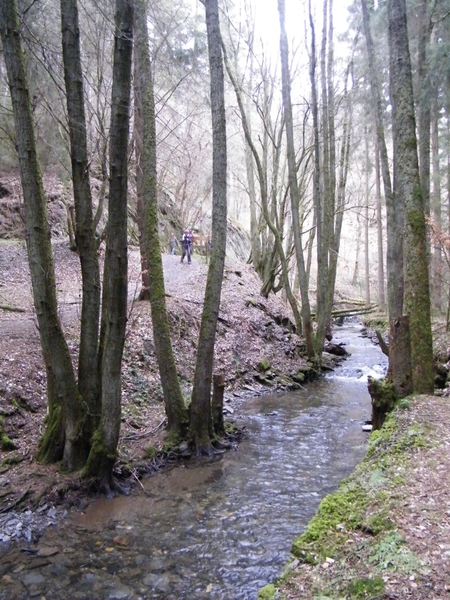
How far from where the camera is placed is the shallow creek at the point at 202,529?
4.09m

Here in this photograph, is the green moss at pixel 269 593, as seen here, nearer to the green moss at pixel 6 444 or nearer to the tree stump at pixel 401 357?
the green moss at pixel 6 444

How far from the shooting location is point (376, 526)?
3459mm

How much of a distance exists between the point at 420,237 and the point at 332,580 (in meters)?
5.42

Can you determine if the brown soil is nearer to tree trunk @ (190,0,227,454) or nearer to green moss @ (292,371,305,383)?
green moss @ (292,371,305,383)

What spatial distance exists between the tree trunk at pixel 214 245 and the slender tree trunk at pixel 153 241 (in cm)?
30

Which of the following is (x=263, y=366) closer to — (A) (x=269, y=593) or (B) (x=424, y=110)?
(B) (x=424, y=110)

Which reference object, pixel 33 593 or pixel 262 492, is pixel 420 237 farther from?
pixel 33 593

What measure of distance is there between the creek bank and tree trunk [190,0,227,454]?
2.94 meters

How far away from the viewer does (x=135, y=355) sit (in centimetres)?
959

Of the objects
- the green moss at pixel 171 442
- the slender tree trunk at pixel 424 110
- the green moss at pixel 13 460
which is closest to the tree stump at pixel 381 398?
the green moss at pixel 171 442

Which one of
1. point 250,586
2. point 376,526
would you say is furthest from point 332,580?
point 250,586

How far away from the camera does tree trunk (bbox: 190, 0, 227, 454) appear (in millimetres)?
7270

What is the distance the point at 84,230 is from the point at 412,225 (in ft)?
15.9

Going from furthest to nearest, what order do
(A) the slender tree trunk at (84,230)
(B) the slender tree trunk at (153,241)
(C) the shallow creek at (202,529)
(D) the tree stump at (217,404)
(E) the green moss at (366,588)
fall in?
1. (D) the tree stump at (217,404)
2. (B) the slender tree trunk at (153,241)
3. (A) the slender tree trunk at (84,230)
4. (C) the shallow creek at (202,529)
5. (E) the green moss at (366,588)
